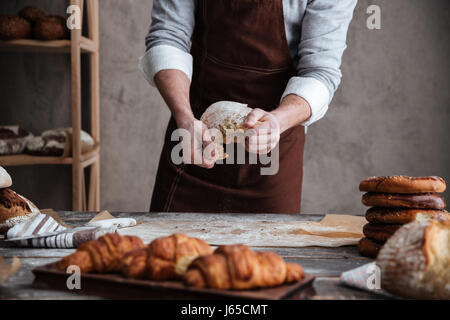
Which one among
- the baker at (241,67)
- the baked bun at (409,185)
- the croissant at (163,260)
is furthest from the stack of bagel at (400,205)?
the baker at (241,67)

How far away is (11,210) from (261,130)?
672 millimetres

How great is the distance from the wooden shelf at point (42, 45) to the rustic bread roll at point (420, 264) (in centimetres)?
213

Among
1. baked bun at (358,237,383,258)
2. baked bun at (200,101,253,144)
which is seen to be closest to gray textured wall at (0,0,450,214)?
baked bun at (200,101,253,144)

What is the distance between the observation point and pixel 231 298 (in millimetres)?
675

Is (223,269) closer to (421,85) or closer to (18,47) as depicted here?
(18,47)

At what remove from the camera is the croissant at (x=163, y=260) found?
723 mm

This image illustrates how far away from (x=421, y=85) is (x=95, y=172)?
1.94 metres

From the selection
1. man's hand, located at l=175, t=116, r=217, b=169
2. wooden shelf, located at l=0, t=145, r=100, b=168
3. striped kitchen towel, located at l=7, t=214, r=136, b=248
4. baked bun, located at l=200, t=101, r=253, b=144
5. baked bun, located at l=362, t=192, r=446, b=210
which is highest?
baked bun, located at l=200, t=101, r=253, b=144

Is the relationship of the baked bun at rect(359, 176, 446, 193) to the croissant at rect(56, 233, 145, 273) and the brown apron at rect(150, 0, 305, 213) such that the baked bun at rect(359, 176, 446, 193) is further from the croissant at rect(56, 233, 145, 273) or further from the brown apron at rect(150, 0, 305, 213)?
the brown apron at rect(150, 0, 305, 213)

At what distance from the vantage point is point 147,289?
71 centimetres

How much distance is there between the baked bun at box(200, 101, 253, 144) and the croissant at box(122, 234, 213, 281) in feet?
2.43

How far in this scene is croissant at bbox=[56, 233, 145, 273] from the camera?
77 cm

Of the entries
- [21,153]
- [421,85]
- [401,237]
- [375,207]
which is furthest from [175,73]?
[421,85]

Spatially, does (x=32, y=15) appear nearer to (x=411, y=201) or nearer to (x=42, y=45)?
(x=42, y=45)
